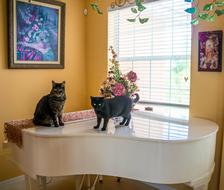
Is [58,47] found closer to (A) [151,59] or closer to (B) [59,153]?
(A) [151,59]


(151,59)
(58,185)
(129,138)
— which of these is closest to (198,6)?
(151,59)

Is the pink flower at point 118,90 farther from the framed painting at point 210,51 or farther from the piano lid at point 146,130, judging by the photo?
the framed painting at point 210,51

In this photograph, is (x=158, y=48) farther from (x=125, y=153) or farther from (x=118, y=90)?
(x=125, y=153)

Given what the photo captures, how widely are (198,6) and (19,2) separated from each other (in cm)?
194

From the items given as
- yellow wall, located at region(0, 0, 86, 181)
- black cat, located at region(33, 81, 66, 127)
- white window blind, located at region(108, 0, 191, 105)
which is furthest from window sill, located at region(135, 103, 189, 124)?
yellow wall, located at region(0, 0, 86, 181)

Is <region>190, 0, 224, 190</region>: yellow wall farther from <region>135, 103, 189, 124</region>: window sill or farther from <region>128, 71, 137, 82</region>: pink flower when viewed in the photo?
<region>128, 71, 137, 82</region>: pink flower

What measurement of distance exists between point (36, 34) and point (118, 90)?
57.7 inches

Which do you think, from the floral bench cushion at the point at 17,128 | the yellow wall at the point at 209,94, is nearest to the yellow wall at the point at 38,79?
the floral bench cushion at the point at 17,128

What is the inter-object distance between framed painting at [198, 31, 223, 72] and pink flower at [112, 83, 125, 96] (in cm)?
84

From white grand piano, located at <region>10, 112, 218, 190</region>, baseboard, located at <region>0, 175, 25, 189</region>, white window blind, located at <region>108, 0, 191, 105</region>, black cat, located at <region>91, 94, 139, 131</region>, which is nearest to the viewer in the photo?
white grand piano, located at <region>10, 112, 218, 190</region>

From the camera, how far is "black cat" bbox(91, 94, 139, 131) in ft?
6.34

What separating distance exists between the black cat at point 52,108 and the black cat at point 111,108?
10.6 inches

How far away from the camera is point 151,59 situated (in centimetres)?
292

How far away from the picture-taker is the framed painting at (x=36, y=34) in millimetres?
2762
